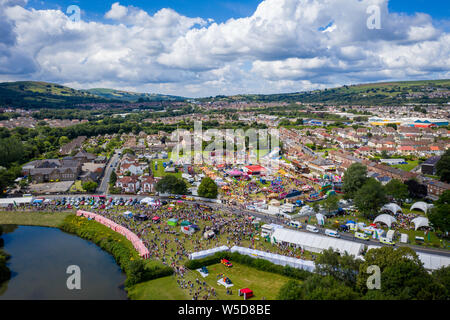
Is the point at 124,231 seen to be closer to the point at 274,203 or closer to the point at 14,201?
the point at 274,203

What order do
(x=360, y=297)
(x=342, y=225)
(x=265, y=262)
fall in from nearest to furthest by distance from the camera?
1. (x=360, y=297)
2. (x=265, y=262)
3. (x=342, y=225)

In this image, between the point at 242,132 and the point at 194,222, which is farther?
the point at 242,132

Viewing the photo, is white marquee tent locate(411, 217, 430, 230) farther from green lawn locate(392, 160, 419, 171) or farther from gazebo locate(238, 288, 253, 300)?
green lawn locate(392, 160, 419, 171)

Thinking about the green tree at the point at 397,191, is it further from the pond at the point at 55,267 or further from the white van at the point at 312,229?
the pond at the point at 55,267

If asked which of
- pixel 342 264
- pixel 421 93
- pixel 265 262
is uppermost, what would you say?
pixel 421 93

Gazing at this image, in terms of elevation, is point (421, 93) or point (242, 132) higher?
point (421, 93)

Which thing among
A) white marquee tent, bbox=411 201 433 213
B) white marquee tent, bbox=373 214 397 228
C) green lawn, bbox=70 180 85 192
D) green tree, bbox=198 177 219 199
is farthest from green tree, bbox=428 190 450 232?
green lawn, bbox=70 180 85 192

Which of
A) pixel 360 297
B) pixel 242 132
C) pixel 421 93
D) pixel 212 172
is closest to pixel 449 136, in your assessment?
pixel 242 132
